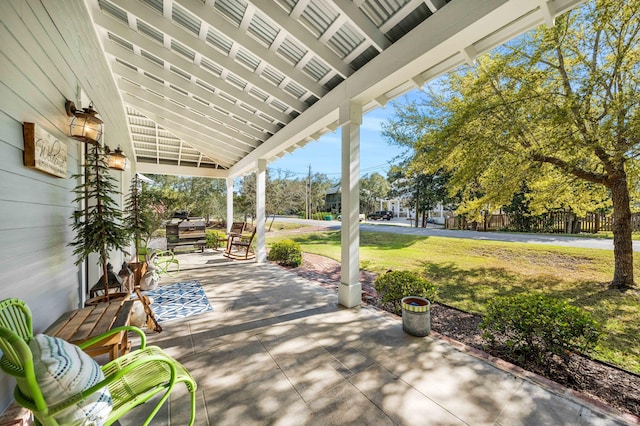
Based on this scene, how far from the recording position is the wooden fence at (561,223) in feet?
35.4

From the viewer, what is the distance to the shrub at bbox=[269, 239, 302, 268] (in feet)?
23.0

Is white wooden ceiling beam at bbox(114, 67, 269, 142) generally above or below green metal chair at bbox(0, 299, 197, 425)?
above

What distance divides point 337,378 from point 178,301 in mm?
3135

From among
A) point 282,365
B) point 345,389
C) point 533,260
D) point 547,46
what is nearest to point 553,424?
point 345,389

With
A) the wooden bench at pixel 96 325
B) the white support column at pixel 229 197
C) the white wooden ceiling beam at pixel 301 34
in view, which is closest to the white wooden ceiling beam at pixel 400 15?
the white wooden ceiling beam at pixel 301 34

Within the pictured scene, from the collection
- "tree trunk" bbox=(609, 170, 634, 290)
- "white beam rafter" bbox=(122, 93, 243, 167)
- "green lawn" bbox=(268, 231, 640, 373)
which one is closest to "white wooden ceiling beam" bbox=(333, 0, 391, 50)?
"green lawn" bbox=(268, 231, 640, 373)

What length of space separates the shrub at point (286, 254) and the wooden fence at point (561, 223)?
318 inches

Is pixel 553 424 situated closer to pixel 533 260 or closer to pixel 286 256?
pixel 286 256

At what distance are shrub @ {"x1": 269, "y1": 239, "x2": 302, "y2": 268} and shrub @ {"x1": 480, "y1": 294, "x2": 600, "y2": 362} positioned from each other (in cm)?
484

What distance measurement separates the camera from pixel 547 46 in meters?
4.09

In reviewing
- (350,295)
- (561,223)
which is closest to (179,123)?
(350,295)

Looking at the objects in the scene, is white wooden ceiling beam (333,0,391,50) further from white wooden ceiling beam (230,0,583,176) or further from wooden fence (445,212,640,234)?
wooden fence (445,212,640,234)

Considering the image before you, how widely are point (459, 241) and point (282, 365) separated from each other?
953 centimetres

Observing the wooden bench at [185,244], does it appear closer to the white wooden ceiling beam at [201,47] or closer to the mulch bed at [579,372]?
the white wooden ceiling beam at [201,47]
